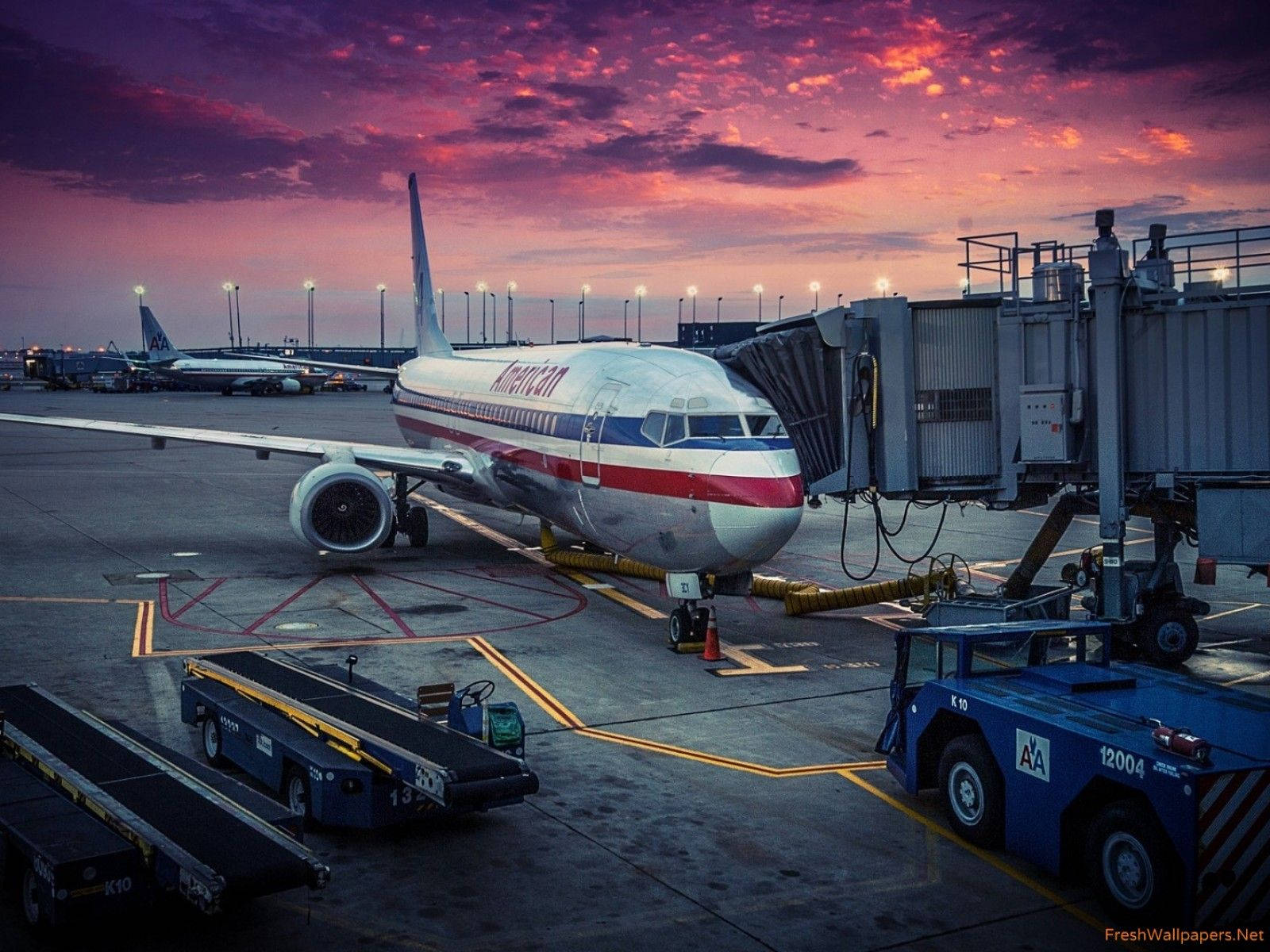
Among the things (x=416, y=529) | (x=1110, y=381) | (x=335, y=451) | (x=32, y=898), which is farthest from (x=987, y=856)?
(x=416, y=529)

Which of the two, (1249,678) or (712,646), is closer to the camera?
(1249,678)

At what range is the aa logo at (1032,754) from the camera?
460 inches

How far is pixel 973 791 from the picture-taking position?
42.0ft

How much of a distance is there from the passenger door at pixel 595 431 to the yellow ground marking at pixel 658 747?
4730 mm

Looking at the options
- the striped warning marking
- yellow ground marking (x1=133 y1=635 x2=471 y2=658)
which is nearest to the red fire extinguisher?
the striped warning marking

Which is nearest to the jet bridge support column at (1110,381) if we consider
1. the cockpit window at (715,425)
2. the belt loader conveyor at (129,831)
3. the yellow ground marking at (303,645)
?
the cockpit window at (715,425)

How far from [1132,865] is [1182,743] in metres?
1.20

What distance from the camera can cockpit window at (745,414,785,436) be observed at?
818 inches

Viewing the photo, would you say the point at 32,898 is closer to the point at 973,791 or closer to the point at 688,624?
the point at 973,791

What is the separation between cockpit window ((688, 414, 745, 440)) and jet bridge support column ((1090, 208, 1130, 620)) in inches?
237

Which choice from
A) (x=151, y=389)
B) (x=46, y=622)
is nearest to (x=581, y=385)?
(x=46, y=622)

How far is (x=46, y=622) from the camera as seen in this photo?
22969mm

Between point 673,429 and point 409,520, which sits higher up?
point 673,429

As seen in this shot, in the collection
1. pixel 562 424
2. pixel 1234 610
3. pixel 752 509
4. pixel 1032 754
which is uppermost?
pixel 562 424
